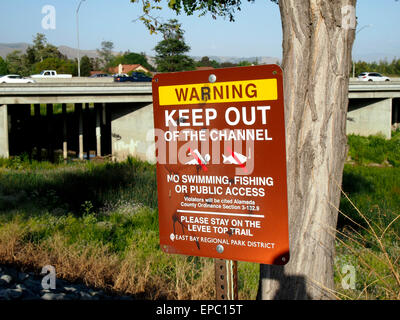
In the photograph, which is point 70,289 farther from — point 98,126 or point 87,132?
point 87,132

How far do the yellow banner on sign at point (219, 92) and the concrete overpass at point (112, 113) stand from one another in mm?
29152

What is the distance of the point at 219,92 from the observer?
3.27m

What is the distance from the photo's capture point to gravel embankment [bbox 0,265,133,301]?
521 centimetres

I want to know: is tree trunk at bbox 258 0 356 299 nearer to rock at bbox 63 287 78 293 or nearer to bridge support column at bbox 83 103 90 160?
rock at bbox 63 287 78 293

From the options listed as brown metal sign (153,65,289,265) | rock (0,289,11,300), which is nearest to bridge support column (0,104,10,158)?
rock (0,289,11,300)

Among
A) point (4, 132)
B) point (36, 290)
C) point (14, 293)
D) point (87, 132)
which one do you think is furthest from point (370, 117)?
point (14, 293)

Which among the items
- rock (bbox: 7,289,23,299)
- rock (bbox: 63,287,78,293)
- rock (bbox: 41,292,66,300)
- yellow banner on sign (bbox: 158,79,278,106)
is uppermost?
yellow banner on sign (bbox: 158,79,278,106)

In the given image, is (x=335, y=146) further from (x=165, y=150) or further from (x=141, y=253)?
(x=141, y=253)

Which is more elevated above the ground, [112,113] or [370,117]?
[112,113]

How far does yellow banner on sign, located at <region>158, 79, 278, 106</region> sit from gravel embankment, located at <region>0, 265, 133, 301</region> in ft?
9.32

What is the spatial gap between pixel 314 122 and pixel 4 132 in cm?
3115

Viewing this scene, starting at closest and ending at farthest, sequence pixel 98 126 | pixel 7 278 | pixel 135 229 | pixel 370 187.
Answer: pixel 7 278 → pixel 135 229 → pixel 370 187 → pixel 98 126

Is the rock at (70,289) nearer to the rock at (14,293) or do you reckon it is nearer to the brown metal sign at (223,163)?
the rock at (14,293)

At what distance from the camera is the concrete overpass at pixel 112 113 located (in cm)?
3131
